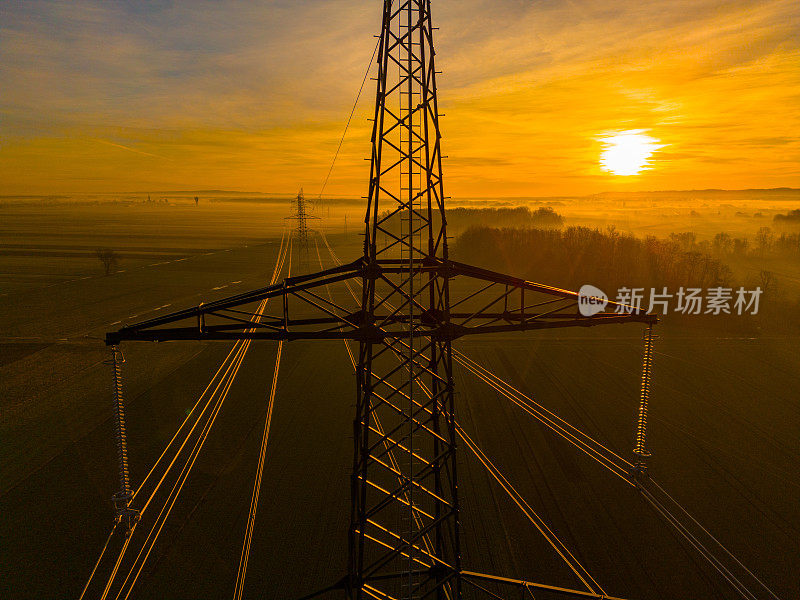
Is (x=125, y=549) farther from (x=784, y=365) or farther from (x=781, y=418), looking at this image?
(x=784, y=365)

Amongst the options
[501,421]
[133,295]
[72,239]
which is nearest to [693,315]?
[501,421]

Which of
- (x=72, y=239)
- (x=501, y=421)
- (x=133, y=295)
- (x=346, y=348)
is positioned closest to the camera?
(x=501, y=421)

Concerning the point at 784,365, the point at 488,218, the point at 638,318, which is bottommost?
the point at 784,365

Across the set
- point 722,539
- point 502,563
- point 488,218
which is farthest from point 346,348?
point 488,218

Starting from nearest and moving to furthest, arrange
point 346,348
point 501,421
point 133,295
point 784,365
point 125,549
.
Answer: point 125,549 < point 501,421 < point 784,365 < point 346,348 < point 133,295

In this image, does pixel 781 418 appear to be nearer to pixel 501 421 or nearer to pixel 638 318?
pixel 501 421

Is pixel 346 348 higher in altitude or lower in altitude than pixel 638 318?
lower

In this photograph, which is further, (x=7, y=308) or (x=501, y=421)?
(x=7, y=308)
